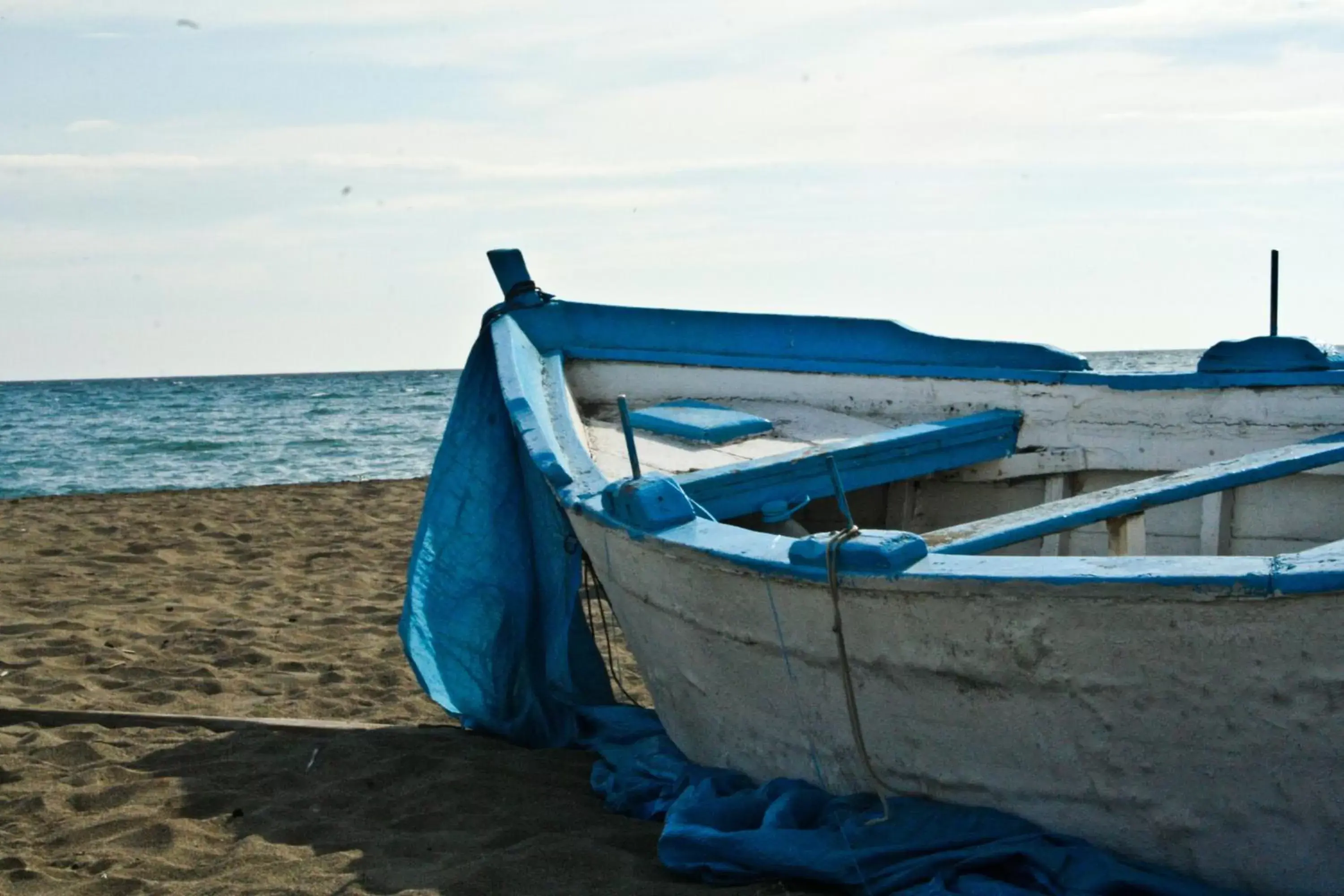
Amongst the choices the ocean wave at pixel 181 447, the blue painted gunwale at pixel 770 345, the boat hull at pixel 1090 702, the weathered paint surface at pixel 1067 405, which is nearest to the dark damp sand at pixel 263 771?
the boat hull at pixel 1090 702

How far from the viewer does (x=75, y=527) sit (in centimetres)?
933

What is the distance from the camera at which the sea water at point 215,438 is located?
58.2 ft

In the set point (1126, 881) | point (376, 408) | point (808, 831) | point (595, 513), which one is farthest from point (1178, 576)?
point (376, 408)

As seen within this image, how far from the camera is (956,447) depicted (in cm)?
456

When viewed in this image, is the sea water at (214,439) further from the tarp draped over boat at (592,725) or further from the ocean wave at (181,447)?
the tarp draped over boat at (592,725)

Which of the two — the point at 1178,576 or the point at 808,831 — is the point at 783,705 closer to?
the point at 808,831

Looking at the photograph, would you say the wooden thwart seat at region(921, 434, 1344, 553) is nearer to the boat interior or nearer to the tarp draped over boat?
the boat interior

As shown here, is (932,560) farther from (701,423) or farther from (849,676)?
(701,423)

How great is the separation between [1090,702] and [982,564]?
0.96ft

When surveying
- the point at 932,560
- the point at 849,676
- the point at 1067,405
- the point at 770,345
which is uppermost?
the point at 770,345

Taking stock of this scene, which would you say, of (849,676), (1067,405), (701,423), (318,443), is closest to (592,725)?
(701,423)

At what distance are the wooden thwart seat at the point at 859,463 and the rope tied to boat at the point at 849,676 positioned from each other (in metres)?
0.98

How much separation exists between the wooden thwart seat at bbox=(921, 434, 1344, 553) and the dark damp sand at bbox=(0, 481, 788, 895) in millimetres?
809

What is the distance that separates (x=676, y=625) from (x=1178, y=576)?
1.26 meters
